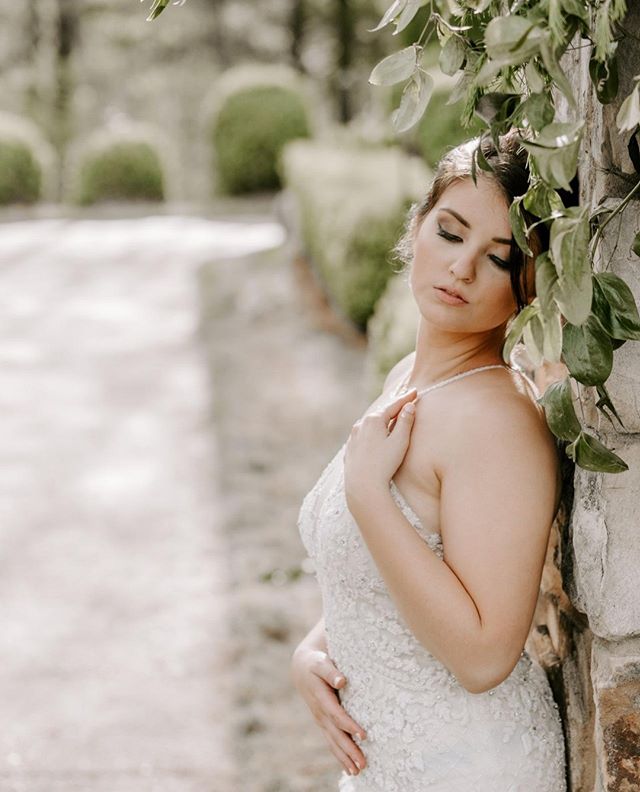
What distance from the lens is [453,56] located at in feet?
3.37

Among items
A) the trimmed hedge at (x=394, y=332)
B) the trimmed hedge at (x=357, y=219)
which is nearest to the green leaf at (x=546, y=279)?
the trimmed hedge at (x=394, y=332)

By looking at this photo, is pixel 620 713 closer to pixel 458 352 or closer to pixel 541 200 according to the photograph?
pixel 458 352

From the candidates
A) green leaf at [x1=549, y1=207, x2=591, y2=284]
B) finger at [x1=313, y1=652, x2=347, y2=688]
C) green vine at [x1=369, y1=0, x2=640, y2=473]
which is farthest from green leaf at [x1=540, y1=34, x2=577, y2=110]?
finger at [x1=313, y1=652, x2=347, y2=688]

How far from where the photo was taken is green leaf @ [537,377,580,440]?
1088 mm

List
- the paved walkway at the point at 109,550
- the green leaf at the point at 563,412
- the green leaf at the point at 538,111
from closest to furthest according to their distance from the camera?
the green leaf at the point at 538,111
the green leaf at the point at 563,412
the paved walkway at the point at 109,550

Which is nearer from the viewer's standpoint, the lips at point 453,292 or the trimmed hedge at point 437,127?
the lips at point 453,292

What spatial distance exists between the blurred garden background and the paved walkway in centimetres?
1

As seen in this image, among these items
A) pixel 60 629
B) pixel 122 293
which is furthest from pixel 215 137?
pixel 60 629

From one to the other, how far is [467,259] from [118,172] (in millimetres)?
14721

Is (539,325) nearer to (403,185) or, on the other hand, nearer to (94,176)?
(403,185)

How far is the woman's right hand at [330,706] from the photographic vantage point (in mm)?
1562

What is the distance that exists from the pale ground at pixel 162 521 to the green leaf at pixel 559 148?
2.50 m

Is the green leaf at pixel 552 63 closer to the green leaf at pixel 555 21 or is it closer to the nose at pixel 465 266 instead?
the green leaf at pixel 555 21

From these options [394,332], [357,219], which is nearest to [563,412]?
[394,332]
